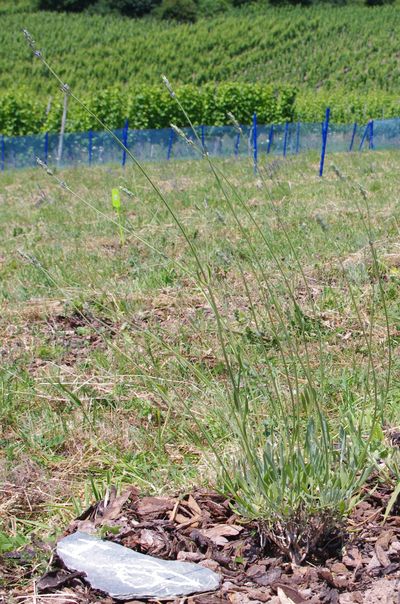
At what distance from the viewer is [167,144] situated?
66.1 feet

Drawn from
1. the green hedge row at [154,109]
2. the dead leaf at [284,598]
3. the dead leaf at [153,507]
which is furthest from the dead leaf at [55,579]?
the green hedge row at [154,109]

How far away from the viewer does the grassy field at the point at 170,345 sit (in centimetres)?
272

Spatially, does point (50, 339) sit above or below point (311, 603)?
below

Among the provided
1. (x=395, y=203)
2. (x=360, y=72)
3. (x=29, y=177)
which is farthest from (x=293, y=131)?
(x=360, y=72)

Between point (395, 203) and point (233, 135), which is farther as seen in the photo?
point (233, 135)

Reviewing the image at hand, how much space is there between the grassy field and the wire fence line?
1161 centimetres

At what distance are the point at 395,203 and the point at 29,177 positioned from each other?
10.1 metres

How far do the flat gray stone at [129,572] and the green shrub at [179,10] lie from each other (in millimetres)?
77614

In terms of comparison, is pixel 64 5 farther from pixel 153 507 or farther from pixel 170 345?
pixel 153 507

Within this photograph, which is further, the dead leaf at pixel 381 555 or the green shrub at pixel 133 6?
the green shrub at pixel 133 6

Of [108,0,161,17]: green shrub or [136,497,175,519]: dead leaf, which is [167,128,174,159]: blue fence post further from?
[108,0,161,17]: green shrub

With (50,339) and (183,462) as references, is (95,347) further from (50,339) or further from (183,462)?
(183,462)

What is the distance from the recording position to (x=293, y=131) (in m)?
21.3

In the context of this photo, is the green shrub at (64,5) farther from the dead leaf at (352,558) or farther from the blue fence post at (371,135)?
the dead leaf at (352,558)
